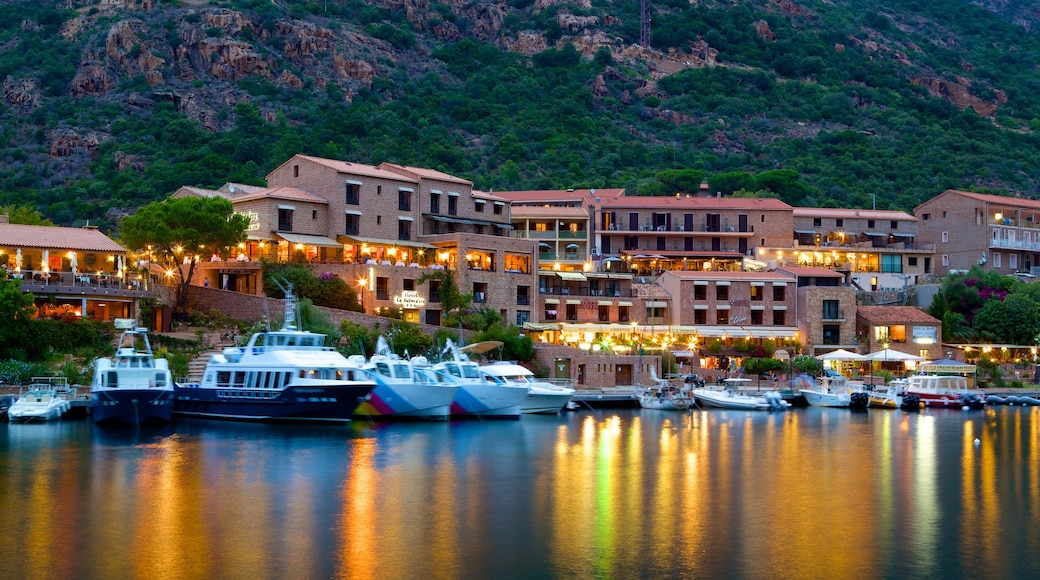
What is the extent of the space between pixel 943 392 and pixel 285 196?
1672 inches

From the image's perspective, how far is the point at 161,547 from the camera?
25.4 metres

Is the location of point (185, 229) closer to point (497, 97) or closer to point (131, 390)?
point (131, 390)

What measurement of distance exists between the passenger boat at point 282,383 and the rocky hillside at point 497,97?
159ft

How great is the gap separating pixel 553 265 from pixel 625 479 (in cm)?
5041

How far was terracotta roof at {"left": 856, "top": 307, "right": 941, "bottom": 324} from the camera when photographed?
7825 centimetres

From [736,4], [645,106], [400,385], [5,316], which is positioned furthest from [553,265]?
[736,4]

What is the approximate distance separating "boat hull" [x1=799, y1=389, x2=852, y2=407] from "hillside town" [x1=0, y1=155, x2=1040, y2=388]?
7.43 metres

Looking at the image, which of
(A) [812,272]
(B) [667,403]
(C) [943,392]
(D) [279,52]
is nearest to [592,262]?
(A) [812,272]

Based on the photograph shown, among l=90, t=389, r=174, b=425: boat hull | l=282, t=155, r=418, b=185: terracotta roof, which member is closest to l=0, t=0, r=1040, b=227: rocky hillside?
l=282, t=155, r=418, b=185: terracotta roof

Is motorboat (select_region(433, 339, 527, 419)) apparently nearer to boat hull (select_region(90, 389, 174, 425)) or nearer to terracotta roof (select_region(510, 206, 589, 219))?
boat hull (select_region(90, 389, 174, 425))

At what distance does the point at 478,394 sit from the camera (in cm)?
5450

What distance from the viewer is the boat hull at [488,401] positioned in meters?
54.4

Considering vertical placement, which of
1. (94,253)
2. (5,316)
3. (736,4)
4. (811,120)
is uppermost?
(736,4)

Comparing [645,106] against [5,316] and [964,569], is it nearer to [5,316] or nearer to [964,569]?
[5,316]
